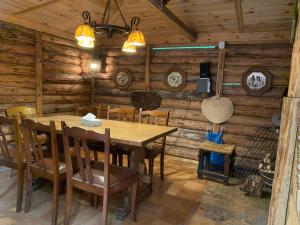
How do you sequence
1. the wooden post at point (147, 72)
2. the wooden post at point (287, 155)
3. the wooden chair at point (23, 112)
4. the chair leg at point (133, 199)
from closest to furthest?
1. the wooden post at point (287, 155)
2. the chair leg at point (133, 199)
3. the wooden chair at point (23, 112)
4. the wooden post at point (147, 72)

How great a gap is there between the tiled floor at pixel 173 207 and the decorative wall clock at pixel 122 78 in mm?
2204

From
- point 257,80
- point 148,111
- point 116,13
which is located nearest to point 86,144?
point 148,111

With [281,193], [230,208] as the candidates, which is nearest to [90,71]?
[230,208]

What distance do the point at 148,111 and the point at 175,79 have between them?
45.4 inches

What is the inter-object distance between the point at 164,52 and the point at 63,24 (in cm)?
188

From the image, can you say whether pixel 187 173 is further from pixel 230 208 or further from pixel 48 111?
pixel 48 111

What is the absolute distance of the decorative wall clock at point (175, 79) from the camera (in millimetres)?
4152

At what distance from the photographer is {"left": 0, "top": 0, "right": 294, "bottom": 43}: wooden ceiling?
2912 millimetres

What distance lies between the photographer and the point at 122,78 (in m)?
4.74

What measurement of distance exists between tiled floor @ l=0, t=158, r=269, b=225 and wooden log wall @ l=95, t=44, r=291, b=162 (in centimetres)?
106

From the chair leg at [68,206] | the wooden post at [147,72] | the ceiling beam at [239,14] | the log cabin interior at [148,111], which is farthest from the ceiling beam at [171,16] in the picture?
the chair leg at [68,206]

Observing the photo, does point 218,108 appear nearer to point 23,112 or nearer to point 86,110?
point 86,110

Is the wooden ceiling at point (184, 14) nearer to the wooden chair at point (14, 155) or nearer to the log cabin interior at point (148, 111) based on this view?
the log cabin interior at point (148, 111)

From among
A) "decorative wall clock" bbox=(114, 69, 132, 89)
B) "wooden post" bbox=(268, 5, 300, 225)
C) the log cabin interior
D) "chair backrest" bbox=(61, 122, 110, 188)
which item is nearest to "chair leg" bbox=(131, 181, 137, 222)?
the log cabin interior
